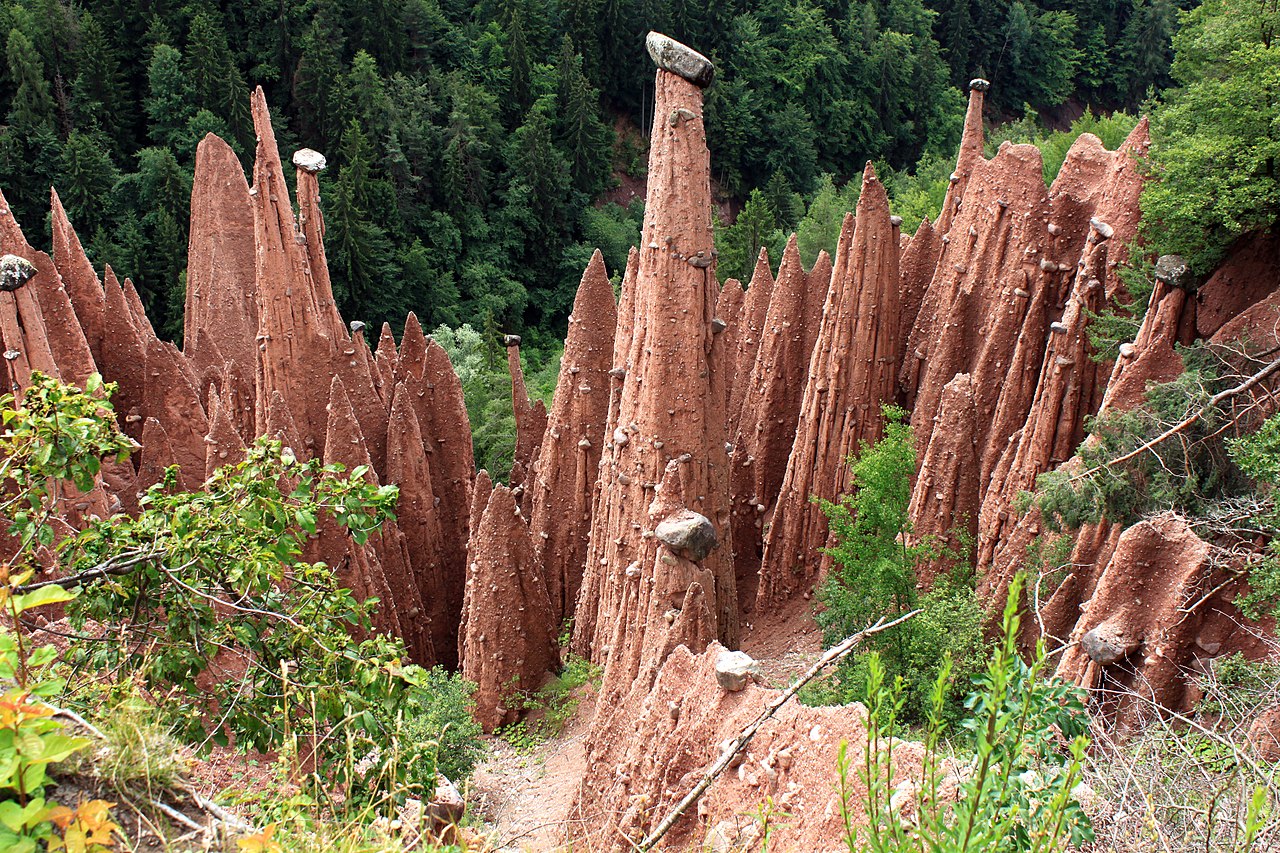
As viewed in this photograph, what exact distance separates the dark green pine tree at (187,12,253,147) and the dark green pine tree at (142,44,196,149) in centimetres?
42

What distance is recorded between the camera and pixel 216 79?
3900 centimetres

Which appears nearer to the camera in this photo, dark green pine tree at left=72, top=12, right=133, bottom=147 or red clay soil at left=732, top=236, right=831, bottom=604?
red clay soil at left=732, top=236, right=831, bottom=604

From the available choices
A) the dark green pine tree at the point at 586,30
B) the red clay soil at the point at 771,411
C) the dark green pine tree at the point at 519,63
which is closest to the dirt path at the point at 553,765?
the red clay soil at the point at 771,411

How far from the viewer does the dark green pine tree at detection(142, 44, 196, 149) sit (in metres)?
38.3

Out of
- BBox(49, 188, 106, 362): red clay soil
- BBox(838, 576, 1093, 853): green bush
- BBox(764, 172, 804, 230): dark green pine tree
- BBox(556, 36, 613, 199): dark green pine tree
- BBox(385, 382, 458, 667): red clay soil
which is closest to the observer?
BBox(838, 576, 1093, 853): green bush

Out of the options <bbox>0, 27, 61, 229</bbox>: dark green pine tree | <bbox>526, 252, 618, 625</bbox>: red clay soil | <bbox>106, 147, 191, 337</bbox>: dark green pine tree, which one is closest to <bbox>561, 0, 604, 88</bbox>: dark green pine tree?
<bbox>106, 147, 191, 337</bbox>: dark green pine tree

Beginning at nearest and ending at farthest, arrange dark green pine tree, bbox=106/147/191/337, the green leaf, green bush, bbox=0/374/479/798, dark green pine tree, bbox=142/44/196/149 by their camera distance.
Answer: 1. the green leaf
2. green bush, bbox=0/374/479/798
3. dark green pine tree, bbox=106/147/191/337
4. dark green pine tree, bbox=142/44/196/149

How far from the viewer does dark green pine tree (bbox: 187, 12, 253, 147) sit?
3872cm

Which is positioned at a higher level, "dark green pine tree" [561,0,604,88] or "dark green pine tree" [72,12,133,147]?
"dark green pine tree" [561,0,604,88]

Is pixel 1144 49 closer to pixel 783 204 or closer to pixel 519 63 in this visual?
pixel 783 204

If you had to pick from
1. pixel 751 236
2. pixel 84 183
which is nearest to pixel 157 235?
pixel 84 183

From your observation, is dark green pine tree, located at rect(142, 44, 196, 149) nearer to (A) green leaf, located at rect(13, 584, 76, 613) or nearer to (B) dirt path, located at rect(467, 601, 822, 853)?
(B) dirt path, located at rect(467, 601, 822, 853)

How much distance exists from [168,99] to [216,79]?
6.42ft

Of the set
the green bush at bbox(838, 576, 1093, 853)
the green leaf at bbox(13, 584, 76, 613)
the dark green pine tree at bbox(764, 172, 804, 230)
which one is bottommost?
the green bush at bbox(838, 576, 1093, 853)
